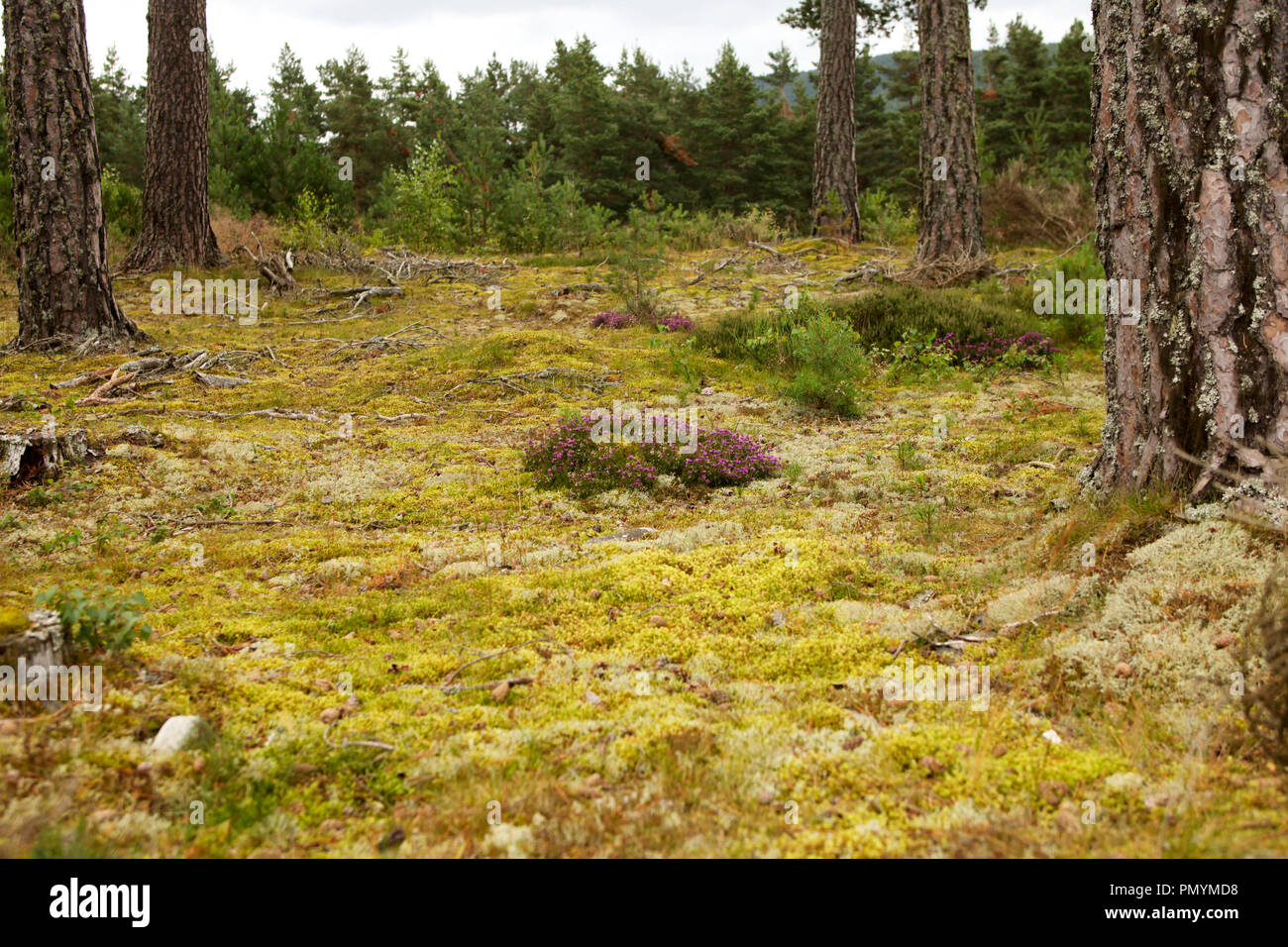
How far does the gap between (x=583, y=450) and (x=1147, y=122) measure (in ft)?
14.0

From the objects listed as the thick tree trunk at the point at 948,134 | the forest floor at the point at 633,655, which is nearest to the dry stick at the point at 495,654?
the forest floor at the point at 633,655

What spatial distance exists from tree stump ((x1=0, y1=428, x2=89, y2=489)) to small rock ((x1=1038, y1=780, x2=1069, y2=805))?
6.48 meters

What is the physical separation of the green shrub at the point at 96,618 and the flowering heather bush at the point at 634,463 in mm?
3481

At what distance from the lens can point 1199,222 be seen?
3.70 metres

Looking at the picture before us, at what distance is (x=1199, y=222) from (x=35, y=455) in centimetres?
732

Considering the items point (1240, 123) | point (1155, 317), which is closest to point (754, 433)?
point (1155, 317)

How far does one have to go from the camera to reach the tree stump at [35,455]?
5.77 metres

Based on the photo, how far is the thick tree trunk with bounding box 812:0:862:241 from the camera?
17.8 meters

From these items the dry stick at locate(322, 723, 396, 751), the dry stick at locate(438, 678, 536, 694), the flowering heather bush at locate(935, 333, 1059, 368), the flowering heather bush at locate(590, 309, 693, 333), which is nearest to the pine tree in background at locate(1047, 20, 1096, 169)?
the flowering heather bush at locate(935, 333, 1059, 368)

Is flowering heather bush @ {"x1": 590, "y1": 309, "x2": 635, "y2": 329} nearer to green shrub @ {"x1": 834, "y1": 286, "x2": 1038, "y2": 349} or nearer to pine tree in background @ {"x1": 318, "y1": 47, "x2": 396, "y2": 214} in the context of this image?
green shrub @ {"x1": 834, "y1": 286, "x2": 1038, "y2": 349}

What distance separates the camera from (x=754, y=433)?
7.81 m

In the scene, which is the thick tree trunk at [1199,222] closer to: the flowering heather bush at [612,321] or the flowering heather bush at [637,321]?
the flowering heather bush at [637,321]

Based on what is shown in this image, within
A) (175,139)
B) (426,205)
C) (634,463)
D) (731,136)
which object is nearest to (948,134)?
(634,463)

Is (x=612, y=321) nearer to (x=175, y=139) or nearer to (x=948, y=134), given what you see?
(x=948, y=134)
